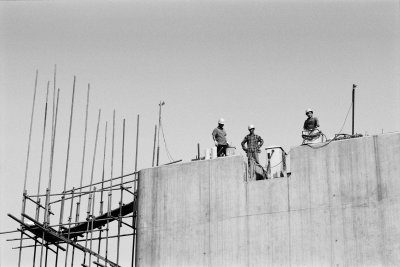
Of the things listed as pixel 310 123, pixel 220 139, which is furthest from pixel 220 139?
pixel 310 123

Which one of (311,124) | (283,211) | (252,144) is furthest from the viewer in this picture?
(252,144)

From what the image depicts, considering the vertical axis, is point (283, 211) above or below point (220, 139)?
below

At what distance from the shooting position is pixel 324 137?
848 inches

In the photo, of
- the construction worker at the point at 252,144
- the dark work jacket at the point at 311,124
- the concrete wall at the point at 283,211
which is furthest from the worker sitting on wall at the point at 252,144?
the dark work jacket at the point at 311,124

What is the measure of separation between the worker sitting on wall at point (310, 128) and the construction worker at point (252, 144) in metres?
1.65

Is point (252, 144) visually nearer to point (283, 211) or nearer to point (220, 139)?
point (220, 139)

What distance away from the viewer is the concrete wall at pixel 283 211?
65.1 ft

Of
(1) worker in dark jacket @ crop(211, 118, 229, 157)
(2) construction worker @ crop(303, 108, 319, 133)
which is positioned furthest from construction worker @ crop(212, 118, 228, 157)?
(2) construction worker @ crop(303, 108, 319, 133)

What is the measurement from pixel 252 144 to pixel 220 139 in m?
1.41

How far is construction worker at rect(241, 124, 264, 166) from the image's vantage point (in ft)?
75.0

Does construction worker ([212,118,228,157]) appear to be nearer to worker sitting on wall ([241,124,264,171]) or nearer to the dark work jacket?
worker sitting on wall ([241,124,264,171])

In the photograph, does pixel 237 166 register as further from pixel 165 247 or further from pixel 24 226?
pixel 24 226

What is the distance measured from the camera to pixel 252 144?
22.9 m

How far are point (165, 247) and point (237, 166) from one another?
10.9ft
